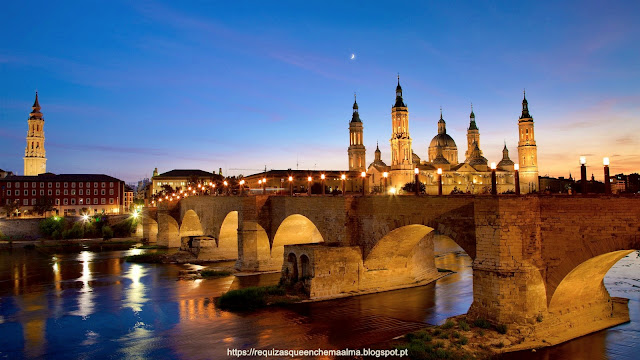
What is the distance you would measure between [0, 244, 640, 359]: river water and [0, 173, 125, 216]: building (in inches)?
2665

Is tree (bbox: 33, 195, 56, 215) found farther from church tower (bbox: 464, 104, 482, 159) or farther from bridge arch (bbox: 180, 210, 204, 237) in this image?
church tower (bbox: 464, 104, 482, 159)

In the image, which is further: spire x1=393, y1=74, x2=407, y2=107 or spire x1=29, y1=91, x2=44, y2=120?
spire x1=29, y1=91, x2=44, y2=120

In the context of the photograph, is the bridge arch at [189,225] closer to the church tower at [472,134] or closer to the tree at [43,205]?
the tree at [43,205]

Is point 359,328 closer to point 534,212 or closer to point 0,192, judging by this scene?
point 534,212

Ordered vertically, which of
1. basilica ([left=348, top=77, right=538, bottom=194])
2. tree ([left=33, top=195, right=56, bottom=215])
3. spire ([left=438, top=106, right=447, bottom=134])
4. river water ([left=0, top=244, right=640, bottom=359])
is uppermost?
spire ([left=438, top=106, right=447, bottom=134])

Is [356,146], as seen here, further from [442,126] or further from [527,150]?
[527,150]

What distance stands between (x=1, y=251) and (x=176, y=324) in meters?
47.5

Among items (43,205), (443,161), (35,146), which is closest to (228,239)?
(43,205)

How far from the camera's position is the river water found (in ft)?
59.8

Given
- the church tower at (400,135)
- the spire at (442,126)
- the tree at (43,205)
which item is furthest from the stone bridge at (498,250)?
the spire at (442,126)

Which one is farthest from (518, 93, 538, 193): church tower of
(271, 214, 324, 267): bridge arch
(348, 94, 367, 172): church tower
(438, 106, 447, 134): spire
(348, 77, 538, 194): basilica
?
(271, 214, 324, 267): bridge arch

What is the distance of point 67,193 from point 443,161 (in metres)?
79.3

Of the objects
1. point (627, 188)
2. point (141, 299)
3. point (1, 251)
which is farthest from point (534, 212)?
point (1, 251)

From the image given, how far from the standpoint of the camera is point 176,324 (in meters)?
22.0
